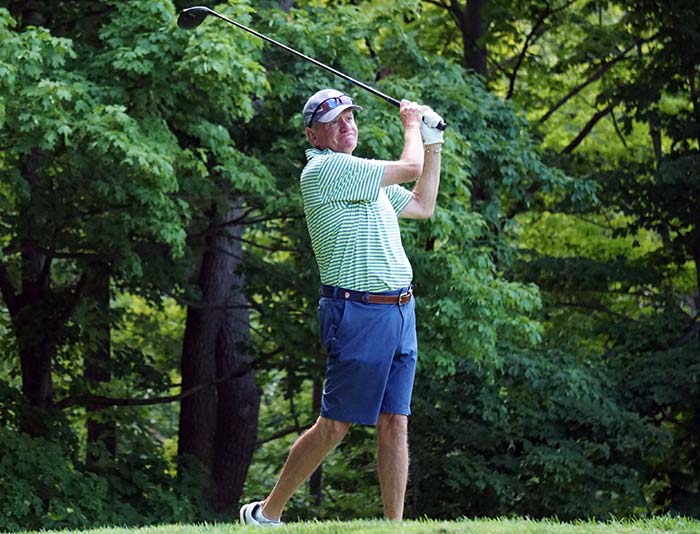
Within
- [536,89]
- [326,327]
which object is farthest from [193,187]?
[536,89]

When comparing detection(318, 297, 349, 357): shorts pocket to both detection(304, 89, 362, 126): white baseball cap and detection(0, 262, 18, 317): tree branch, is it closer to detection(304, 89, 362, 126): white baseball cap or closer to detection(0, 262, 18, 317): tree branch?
detection(304, 89, 362, 126): white baseball cap

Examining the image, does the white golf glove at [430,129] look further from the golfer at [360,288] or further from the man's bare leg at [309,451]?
the man's bare leg at [309,451]

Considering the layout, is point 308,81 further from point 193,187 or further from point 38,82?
point 38,82

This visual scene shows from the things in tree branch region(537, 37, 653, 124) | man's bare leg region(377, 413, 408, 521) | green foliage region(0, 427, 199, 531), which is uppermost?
tree branch region(537, 37, 653, 124)

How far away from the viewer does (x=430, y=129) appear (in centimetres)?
509

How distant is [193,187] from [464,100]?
283cm

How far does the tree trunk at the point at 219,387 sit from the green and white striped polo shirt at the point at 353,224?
988 centimetres

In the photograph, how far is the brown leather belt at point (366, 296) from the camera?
4.92 m

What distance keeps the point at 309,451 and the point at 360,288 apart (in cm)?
69

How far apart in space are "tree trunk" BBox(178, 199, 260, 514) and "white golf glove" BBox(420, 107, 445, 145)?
32.4 feet

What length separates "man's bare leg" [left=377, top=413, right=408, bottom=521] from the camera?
5.09 meters

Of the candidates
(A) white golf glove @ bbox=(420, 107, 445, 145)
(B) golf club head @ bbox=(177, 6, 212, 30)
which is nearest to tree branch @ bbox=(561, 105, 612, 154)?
(B) golf club head @ bbox=(177, 6, 212, 30)

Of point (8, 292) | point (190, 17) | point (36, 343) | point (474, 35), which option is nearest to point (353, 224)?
point (190, 17)

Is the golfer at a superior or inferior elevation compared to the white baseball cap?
inferior
